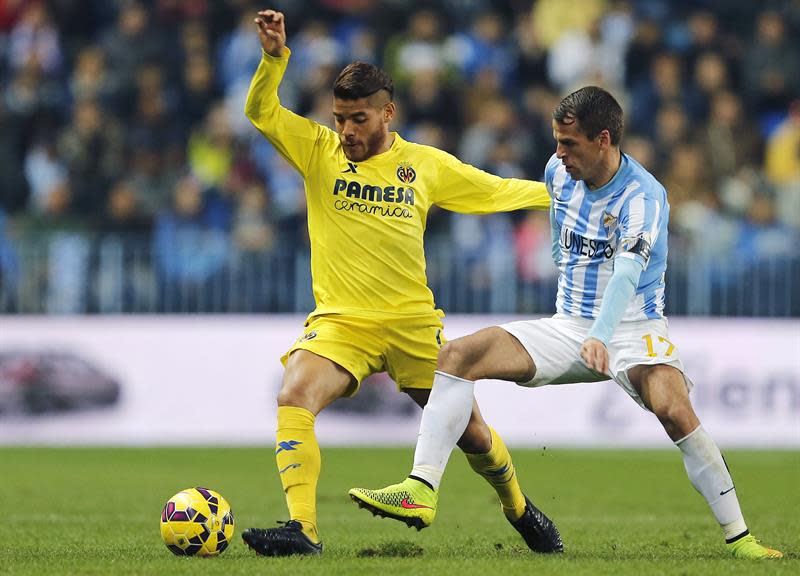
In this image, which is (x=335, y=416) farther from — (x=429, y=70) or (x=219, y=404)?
(x=429, y=70)

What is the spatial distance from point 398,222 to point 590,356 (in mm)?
1573

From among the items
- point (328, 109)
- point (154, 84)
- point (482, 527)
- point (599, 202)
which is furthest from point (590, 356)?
point (154, 84)

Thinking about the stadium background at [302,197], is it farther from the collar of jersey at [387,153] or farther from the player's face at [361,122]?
the player's face at [361,122]

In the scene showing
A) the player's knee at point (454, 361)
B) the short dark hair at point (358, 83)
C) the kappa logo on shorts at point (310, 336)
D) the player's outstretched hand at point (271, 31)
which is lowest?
the player's knee at point (454, 361)

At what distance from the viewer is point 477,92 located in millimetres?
18359

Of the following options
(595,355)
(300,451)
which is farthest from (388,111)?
(595,355)

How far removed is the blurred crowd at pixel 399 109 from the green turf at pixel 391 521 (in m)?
2.41

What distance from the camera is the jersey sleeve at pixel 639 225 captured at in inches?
277

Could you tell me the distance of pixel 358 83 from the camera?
296 inches

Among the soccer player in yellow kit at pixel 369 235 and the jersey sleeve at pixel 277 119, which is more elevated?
the jersey sleeve at pixel 277 119

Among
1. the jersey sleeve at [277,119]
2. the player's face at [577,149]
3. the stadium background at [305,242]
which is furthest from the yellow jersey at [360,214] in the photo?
the stadium background at [305,242]

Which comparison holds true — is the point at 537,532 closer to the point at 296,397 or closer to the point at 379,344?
the point at 379,344

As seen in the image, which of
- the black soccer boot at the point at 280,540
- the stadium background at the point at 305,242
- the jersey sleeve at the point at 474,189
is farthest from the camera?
the stadium background at the point at 305,242

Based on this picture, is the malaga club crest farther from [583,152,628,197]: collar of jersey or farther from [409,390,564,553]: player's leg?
[409,390,564,553]: player's leg
